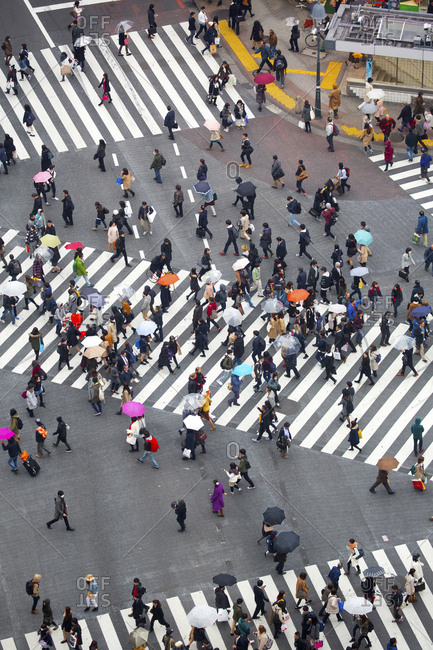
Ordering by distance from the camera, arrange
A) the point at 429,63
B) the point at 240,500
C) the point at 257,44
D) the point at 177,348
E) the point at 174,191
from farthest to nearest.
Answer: the point at 257,44 < the point at 429,63 < the point at 174,191 < the point at 177,348 < the point at 240,500

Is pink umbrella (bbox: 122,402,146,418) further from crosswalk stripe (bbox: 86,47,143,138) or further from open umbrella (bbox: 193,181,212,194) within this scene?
crosswalk stripe (bbox: 86,47,143,138)

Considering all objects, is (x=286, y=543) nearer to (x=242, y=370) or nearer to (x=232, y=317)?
(x=242, y=370)

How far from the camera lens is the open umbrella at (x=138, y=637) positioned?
38625 millimetres

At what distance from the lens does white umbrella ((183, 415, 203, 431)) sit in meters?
44.1

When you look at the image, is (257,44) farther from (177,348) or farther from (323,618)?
(323,618)

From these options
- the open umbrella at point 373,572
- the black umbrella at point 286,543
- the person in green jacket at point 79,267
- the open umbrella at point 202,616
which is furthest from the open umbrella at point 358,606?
the person in green jacket at point 79,267

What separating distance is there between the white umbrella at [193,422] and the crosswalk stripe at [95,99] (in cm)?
1703

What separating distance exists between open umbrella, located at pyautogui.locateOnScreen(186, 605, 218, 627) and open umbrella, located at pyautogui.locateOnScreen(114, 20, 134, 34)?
30093mm

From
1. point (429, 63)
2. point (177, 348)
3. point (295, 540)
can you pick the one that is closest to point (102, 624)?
point (295, 540)

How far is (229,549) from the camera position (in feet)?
139

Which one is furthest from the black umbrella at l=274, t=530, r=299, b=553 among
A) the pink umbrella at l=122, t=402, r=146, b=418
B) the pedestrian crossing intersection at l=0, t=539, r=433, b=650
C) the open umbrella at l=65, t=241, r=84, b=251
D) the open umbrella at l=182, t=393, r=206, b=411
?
the open umbrella at l=65, t=241, r=84, b=251

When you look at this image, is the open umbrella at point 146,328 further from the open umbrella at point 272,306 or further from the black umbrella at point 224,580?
the black umbrella at point 224,580

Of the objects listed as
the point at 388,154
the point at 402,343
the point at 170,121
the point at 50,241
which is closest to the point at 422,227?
the point at 388,154

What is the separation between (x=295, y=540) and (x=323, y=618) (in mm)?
2402
